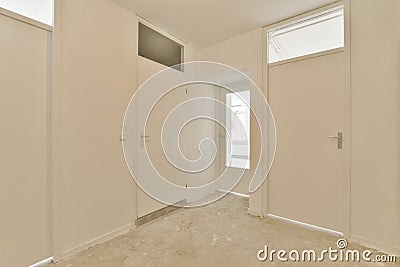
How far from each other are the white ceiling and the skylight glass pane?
17 centimetres

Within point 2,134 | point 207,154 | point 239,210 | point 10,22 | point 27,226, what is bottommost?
point 239,210

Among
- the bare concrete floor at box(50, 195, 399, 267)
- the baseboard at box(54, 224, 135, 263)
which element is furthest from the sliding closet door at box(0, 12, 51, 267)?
the bare concrete floor at box(50, 195, 399, 267)

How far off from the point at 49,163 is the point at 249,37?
2.70m

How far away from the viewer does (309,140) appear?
2.37 metres

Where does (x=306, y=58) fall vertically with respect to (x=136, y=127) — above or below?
above

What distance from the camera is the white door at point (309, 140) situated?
2.18 meters

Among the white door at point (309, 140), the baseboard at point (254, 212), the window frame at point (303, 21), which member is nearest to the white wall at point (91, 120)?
the baseboard at point (254, 212)

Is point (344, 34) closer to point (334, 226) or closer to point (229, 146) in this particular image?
point (334, 226)

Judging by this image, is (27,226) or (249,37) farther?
(249,37)

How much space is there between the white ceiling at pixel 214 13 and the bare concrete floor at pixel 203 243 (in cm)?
243

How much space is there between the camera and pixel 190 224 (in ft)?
8.13

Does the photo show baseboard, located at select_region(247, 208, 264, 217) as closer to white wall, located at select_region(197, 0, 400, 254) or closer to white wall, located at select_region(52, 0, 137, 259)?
white wall, located at select_region(197, 0, 400, 254)

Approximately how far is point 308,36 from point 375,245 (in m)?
2.25

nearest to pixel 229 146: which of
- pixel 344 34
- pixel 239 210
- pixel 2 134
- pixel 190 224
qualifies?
pixel 239 210
